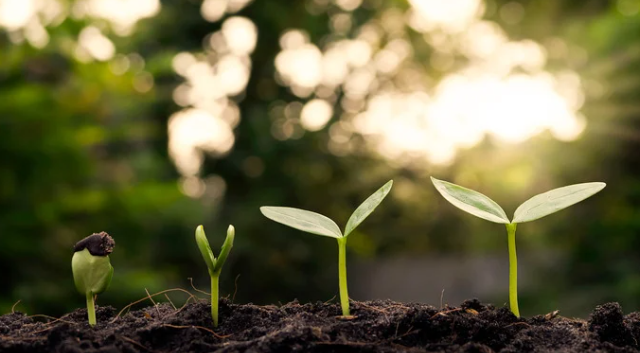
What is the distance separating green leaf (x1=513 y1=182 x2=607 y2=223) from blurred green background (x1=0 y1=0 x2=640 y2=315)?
8.11 ft

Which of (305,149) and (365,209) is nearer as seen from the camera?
(365,209)

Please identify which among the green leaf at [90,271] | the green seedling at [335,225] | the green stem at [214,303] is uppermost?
the green seedling at [335,225]

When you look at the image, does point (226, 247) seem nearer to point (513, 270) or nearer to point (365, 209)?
point (365, 209)

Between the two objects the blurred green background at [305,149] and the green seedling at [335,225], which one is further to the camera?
the blurred green background at [305,149]

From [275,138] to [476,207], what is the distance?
4825 millimetres

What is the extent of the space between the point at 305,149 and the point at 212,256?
15.6 feet

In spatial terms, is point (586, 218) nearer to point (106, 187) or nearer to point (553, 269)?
point (553, 269)

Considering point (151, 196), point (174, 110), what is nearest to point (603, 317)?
point (151, 196)

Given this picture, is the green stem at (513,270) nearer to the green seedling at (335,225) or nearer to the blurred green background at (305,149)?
the green seedling at (335,225)

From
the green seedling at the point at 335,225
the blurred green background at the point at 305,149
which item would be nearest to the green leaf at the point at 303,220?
the green seedling at the point at 335,225

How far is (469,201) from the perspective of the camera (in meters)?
0.67

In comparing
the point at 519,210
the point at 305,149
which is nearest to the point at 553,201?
the point at 519,210

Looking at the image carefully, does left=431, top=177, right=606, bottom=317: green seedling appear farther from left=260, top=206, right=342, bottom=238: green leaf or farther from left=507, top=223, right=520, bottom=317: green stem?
left=260, top=206, right=342, bottom=238: green leaf

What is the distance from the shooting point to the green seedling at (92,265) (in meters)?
0.65
